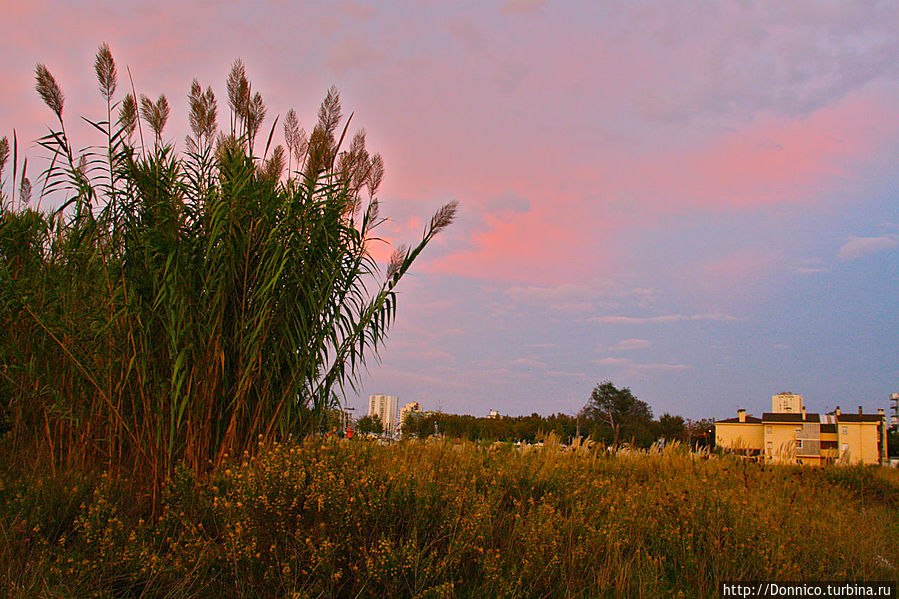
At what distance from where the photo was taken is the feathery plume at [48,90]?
415 cm

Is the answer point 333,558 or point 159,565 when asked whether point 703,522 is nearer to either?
point 333,558

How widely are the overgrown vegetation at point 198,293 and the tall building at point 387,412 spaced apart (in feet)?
15.4

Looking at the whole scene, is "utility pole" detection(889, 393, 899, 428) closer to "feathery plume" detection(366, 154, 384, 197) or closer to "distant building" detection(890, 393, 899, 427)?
"distant building" detection(890, 393, 899, 427)

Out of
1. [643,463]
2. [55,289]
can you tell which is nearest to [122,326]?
[55,289]

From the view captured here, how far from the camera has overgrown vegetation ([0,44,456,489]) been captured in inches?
148

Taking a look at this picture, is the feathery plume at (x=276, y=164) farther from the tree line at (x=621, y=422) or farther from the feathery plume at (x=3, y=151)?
the tree line at (x=621, y=422)

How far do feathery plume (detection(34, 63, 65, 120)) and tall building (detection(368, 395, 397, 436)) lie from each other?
573cm

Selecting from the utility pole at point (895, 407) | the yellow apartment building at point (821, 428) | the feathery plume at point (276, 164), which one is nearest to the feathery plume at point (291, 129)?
the feathery plume at point (276, 164)

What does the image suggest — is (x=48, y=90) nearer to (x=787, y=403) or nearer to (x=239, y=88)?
(x=239, y=88)

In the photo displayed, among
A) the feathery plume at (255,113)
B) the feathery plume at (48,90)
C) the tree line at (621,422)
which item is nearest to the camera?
the feathery plume at (48,90)

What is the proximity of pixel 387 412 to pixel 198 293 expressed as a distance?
11787mm

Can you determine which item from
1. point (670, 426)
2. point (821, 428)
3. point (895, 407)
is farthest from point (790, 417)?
point (895, 407)

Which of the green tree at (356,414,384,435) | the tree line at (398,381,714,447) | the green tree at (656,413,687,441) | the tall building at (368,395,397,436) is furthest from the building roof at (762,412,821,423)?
the green tree at (356,414,384,435)

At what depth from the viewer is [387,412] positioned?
15.3 metres
